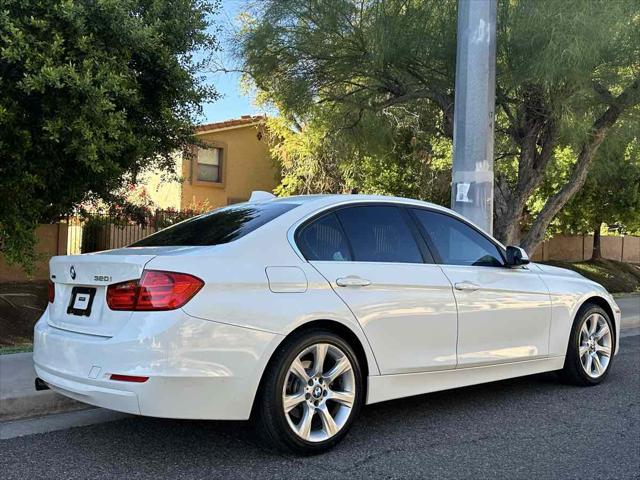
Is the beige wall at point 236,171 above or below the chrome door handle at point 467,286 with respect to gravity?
above

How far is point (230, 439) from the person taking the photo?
439cm

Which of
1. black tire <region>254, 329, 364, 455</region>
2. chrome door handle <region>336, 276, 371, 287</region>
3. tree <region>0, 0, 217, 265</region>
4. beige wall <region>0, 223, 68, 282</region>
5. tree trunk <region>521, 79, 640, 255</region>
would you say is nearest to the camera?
black tire <region>254, 329, 364, 455</region>

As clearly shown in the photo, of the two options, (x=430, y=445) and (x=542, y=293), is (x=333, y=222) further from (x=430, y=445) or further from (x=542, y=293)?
(x=542, y=293)

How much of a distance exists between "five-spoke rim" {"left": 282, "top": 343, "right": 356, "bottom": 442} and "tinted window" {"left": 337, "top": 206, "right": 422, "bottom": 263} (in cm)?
76

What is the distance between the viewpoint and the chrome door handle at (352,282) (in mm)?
4230

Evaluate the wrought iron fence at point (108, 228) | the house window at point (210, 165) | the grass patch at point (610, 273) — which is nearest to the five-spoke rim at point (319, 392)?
the wrought iron fence at point (108, 228)

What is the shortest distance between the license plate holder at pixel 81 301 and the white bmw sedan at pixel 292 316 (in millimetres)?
12

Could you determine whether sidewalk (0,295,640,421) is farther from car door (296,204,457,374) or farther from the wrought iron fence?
the wrought iron fence

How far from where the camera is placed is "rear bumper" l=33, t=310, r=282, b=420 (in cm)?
358

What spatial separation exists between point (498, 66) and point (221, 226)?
21.9 ft

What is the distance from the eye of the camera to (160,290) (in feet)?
12.1

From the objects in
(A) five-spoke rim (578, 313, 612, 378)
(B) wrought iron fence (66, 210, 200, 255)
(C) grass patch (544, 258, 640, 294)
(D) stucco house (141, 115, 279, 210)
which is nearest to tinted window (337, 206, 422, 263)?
(A) five-spoke rim (578, 313, 612, 378)

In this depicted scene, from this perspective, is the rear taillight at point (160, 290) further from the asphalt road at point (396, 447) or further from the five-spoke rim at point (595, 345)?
the five-spoke rim at point (595, 345)

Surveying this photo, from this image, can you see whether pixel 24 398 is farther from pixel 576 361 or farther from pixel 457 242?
pixel 576 361
